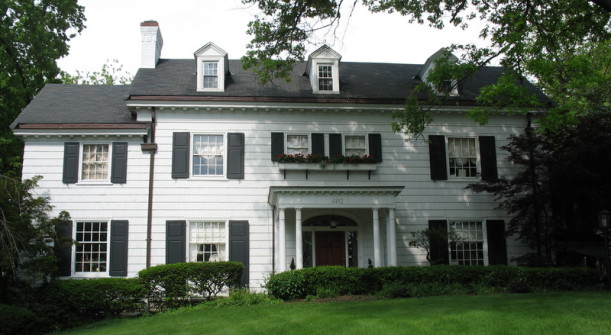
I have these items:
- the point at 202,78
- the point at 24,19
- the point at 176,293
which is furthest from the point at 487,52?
the point at 24,19

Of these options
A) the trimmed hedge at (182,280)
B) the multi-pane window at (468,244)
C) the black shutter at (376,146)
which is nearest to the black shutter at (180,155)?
the trimmed hedge at (182,280)

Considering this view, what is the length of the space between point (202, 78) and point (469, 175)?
9910 millimetres

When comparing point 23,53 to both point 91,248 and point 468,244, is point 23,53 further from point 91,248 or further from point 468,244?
point 468,244

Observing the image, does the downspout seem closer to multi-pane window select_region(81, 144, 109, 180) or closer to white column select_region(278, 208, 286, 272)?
multi-pane window select_region(81, 144, 109, 180)

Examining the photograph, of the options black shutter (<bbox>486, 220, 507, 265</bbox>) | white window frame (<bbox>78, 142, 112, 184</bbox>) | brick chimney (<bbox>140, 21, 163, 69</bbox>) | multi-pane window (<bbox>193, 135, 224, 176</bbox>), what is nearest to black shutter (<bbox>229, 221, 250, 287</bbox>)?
multi-pane window (<bbox>193, 135, 224, 176</bbox>)

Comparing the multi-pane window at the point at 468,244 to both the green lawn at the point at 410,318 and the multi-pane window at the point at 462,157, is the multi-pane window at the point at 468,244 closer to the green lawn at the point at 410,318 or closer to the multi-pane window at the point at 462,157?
the multi-pane window at the point at 462,157

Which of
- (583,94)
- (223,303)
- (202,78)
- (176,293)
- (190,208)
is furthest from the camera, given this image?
(583,94)

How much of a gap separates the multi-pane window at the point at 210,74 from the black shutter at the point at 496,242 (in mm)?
10604

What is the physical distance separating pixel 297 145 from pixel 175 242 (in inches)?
202

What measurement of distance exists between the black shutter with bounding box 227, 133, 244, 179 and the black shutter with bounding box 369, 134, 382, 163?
4.39m

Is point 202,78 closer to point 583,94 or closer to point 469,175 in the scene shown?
point 469,175

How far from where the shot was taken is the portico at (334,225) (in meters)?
16.7

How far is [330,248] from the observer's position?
18.5 meters

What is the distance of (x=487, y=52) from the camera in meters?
15.1
